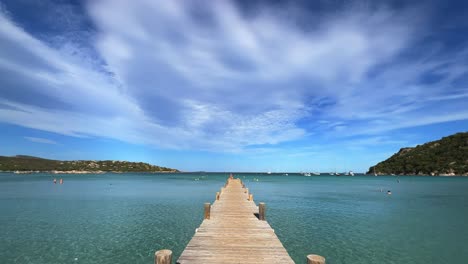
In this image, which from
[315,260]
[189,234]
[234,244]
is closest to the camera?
[315,260]

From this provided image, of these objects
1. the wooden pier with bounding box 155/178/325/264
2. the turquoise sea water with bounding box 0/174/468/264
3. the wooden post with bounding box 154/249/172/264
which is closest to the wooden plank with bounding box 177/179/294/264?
the wooden pier with bounding box 155/178/325/264

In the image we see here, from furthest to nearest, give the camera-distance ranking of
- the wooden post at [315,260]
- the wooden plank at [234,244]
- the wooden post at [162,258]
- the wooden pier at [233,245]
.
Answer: the wooden plank at [234,244] → the wooden pier at [233,245] → the wooden post at [162,258] → the wooden post at [315,260]

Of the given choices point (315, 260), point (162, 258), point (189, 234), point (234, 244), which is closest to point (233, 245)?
point (234, 244)

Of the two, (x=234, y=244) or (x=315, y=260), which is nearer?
(x=315, y=260)

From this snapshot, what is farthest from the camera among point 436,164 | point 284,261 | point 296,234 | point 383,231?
point 436,164

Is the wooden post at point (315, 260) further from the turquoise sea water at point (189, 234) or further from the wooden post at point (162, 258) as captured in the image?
the turquoise sea water at point (189, 234)

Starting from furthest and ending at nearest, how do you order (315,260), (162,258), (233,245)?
(233,245) → (162,258) → (315,260)

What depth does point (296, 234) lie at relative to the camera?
72.3 ft

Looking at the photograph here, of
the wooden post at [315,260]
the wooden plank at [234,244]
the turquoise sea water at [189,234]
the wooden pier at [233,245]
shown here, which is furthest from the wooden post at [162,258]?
the turquoise sea water at [189,234]

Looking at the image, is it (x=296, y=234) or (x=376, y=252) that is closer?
(x=376, y=252)

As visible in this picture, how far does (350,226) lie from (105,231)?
22.5m

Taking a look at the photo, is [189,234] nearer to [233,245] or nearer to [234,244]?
[234,244]

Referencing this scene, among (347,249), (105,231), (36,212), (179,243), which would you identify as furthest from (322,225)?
(36,212)

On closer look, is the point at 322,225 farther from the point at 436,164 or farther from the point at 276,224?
the point at 436,164
